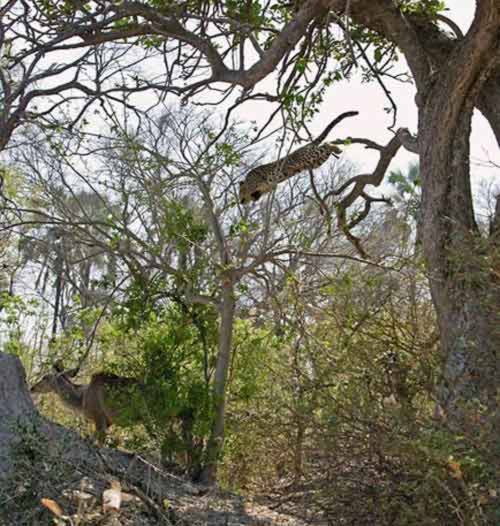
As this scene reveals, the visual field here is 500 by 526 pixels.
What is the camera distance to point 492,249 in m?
5.35

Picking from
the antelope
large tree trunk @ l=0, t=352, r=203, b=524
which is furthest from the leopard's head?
large tree trunk @ l=0, t=352, r=203, b=524

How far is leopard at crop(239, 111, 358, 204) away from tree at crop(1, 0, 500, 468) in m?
0.45

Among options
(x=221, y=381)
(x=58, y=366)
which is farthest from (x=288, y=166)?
(x=58, y=366)

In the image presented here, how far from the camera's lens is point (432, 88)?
739 centimetres

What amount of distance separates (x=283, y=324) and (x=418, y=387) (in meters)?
3.38

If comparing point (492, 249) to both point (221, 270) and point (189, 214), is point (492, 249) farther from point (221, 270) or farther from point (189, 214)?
point (189, 214)

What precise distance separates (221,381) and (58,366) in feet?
6.00

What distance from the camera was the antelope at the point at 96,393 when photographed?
917cm

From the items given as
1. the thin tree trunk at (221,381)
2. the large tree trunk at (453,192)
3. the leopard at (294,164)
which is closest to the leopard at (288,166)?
the leopard at (294,164)

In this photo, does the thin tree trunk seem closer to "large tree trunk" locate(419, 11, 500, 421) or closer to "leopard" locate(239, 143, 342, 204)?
"leopard" locate(239, 143, 342, 204)

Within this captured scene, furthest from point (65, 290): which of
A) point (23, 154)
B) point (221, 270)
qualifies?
point (221, 270)

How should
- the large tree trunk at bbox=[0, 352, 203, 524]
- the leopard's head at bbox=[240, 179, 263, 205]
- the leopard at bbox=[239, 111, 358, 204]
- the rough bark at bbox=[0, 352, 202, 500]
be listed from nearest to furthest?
the large tree trunk at bbox=[0, 352, 203, 524], the rough bark at bbox=[0, 352, 202, 500], the leopard at bbox=[239, 111, 358, 204], the leopard's head at bbox=[240, 179, 263, 205]

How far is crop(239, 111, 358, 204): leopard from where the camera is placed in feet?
27.8

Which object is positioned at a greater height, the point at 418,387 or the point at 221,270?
the point at 221,270
